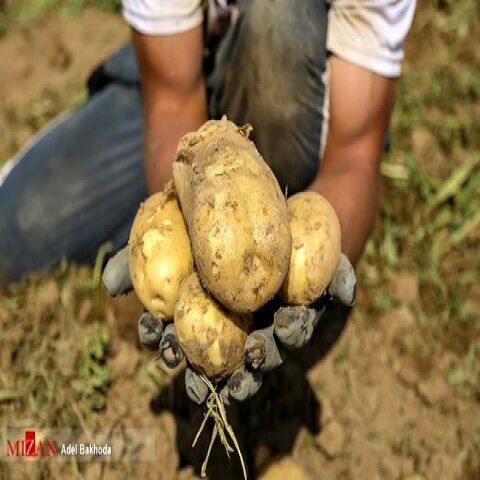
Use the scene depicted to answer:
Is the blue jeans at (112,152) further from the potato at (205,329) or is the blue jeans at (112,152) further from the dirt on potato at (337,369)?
the potato at (205,329)

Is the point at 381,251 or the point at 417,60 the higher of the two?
the point at 417,60

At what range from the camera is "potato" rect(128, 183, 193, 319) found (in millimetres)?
1271

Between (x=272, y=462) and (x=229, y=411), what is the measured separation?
6.4 inches

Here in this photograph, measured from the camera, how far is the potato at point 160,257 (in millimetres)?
1271

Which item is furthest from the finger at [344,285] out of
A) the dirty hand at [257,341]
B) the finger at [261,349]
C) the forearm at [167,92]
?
the forearm at [167,92]

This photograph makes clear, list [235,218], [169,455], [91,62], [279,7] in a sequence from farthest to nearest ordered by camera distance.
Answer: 1. [91,62]
2. [169,455]
3. [279,7]
4. [235,218]

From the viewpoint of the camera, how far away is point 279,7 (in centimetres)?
170

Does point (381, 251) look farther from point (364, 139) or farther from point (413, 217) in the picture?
point (364, 139)

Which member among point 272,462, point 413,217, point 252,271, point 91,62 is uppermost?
point 252,271

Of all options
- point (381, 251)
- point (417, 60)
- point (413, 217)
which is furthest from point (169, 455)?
point (417, 60)

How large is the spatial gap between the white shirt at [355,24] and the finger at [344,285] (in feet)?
1.78

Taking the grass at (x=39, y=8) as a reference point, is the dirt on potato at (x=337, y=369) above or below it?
below

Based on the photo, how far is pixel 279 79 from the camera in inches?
69.7

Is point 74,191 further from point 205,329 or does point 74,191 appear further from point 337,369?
point 205,329
